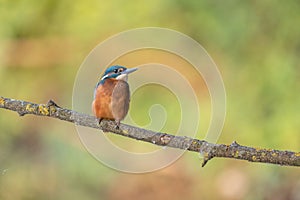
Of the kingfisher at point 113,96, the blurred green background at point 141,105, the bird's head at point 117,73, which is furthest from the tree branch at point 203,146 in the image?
the blurred green background at point 141,105

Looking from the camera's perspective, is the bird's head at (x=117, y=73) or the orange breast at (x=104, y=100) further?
the bird's head at (x=117, y=73)

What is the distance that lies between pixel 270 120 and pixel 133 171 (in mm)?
1080

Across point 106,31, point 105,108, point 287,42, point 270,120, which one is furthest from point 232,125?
point 105,108

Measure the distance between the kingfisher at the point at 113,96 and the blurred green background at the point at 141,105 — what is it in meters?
2.21

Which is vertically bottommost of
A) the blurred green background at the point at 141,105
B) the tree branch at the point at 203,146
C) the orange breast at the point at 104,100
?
the tree branch at the point at 203,146

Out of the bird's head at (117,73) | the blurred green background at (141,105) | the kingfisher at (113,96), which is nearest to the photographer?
the kingfisher at (113,96)

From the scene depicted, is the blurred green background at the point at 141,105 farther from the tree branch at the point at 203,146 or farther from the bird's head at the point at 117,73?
the tree branch at the point at 203,146

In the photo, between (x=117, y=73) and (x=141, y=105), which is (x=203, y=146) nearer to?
(x=117, y=73)

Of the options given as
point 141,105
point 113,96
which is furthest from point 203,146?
point 141,105

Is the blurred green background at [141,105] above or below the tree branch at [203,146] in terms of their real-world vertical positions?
above

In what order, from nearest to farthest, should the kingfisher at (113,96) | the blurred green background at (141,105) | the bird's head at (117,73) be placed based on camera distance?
the kingfisher at (113,96) < the bird's head at (117,73) < the blurred green background at (141,105)

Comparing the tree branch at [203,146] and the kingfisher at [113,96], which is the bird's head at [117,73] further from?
the tree branch at [203,146]

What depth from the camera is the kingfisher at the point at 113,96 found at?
7.18 ft

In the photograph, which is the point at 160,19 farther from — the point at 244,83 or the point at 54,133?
the point at 54,133
